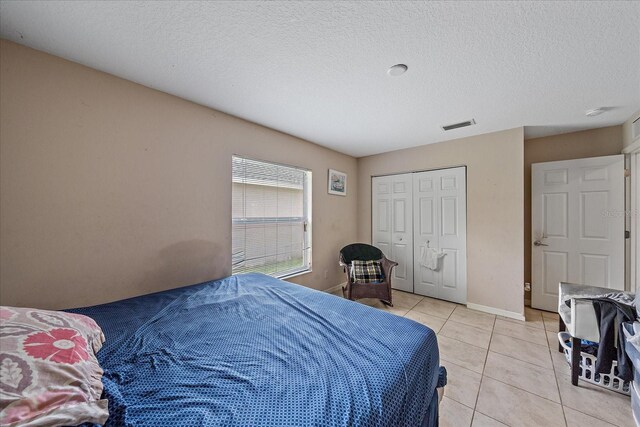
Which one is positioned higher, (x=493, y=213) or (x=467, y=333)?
(x=493, y=213)

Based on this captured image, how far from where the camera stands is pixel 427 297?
3.68m

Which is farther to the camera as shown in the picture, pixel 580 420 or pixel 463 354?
pixel 463 354

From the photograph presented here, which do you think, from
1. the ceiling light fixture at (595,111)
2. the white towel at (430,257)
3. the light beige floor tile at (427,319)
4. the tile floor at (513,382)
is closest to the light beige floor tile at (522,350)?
the tile floor at (513,382)

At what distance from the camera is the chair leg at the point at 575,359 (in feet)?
5.80

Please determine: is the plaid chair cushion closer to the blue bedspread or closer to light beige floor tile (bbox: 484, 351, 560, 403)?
light beige floor tile (bbox: 484, 351, 560, 403)

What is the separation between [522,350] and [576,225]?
187cm

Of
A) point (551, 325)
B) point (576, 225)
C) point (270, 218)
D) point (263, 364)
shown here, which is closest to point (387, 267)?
point (270, 218)

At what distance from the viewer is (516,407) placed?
5.24ft

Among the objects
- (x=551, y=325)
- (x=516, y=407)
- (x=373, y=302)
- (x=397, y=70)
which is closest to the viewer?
(x=516, y=407)

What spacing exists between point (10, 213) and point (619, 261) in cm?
554

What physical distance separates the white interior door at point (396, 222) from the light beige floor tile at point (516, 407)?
84.1 inches

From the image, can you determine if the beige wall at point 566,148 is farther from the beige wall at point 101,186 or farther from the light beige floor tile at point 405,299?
the beige wall at point 101,186

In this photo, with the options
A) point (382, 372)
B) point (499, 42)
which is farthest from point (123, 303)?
point (499, 42)

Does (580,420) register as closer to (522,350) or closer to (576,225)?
(522,350)
